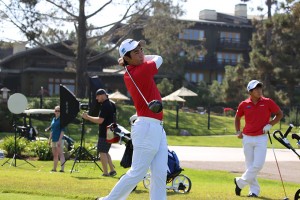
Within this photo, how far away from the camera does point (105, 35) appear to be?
1802 inches

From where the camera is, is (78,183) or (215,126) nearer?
(78,183)

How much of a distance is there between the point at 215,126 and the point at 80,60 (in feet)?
34.1

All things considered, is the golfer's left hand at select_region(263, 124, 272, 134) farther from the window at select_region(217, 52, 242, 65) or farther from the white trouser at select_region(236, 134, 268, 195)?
the window at select_region(217, 52, 242, 65)

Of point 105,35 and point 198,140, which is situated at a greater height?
→ point 105,35

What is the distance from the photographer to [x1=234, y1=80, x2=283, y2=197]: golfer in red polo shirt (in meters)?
10.7

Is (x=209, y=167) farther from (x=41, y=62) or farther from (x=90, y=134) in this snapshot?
(x=41, y=62)

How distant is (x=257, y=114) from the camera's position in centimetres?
1085

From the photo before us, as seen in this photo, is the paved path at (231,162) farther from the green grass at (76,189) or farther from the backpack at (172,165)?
the backpack at (172,165)

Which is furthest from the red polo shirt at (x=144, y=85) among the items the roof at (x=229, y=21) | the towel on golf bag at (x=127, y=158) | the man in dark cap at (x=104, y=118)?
the roof at (x=229, y=21)

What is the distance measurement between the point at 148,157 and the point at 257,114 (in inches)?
149

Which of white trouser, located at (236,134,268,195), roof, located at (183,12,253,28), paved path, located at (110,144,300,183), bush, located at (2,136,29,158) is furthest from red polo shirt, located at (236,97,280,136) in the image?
roof, located at (183,12,253,28)

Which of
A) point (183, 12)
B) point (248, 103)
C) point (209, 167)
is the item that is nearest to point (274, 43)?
point (183, 12)

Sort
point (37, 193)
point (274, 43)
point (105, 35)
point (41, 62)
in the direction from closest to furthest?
point (37, 193)
point (105, 35)
point (274, 43)
point (41, 62)

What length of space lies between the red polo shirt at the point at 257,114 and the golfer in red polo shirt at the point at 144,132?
11.2 ft
